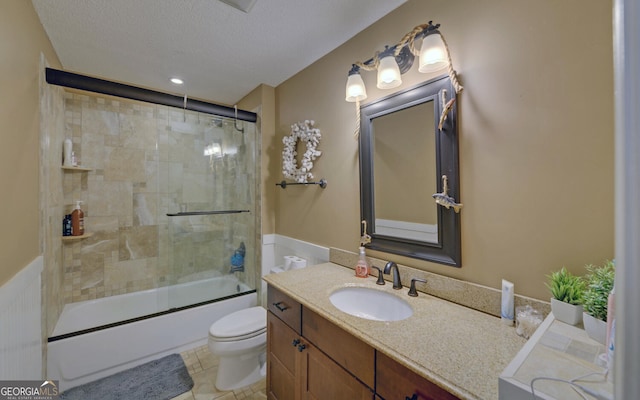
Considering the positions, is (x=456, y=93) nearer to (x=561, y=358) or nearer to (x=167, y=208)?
(x=561, y=358)

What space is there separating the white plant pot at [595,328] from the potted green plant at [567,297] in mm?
94

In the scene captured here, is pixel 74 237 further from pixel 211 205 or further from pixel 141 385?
pixel 141 385

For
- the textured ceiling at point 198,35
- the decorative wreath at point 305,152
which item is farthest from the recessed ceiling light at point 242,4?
the decorative wreath at point 305,152

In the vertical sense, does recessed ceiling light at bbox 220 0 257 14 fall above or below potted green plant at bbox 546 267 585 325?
above

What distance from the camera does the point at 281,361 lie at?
1.46m

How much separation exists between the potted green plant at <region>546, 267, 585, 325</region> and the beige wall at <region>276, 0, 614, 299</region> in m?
0.11

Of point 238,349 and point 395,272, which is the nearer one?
point 395,272

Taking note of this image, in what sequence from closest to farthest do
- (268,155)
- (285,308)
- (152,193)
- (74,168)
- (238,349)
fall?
(285,308), (238,349), (74,168), (268,155), (152,193)

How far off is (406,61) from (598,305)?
133 cm

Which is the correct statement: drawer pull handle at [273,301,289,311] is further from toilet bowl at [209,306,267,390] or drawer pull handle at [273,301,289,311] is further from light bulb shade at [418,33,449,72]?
light bulb shade at [418,33,449,72]

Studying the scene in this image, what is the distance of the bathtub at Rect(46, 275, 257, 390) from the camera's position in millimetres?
1802

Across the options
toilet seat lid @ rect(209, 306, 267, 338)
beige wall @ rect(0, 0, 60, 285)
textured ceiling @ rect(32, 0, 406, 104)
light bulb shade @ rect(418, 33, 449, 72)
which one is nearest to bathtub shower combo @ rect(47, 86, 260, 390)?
textured ceiling @ rect(32, 0, 406, 104)

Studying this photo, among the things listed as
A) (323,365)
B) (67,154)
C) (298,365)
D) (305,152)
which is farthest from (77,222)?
(323,365)

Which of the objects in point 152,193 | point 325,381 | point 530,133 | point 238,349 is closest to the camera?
point 530,133
